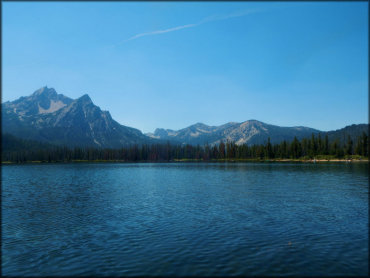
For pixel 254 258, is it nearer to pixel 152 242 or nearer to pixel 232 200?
pixel 152 242

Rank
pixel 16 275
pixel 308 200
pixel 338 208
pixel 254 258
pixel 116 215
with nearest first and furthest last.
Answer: pixel 16 275 < pixel 254 258 < pixel 116 215 < pixel 338 208 < pixel 308 200

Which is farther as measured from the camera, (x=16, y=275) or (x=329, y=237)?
(x=329, y=237)

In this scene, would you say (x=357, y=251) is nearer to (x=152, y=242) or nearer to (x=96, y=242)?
(x=152, y=242)

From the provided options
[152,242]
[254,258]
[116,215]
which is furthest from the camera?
[116,215]

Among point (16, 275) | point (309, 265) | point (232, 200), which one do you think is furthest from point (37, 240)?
point (232, 200)

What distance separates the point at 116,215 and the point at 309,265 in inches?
1100

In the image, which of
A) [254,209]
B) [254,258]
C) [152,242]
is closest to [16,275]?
[152,242]

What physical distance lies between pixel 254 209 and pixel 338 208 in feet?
45.4

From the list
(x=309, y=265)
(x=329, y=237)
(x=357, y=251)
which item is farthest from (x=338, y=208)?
(x=309, y=265)

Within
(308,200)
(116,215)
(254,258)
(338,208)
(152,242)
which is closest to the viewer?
(254,258)

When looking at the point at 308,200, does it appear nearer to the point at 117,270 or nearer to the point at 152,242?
the point at 152,242

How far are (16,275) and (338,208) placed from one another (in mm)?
44272

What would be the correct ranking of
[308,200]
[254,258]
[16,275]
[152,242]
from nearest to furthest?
[16,275], [254,258], [152,242], [308,200]

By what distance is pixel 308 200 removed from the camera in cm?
4962
